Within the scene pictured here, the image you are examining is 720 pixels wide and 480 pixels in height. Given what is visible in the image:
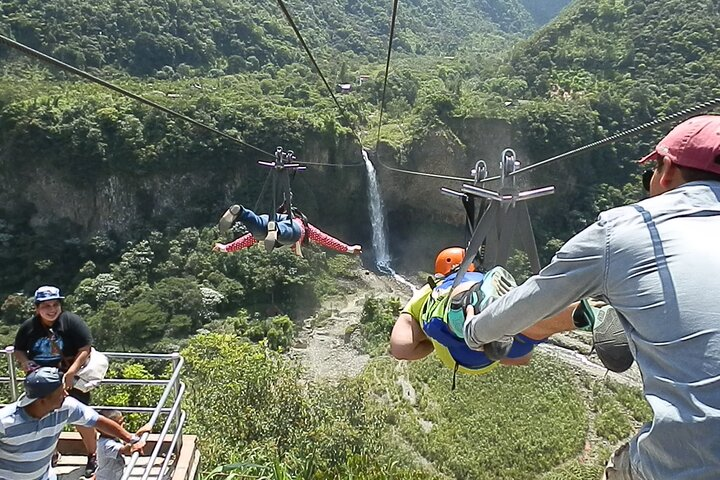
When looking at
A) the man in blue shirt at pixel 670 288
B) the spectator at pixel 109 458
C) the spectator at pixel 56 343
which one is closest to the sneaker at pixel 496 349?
the man in blue shirt at pixel 670 288

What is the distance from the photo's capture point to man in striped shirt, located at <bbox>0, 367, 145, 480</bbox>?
6.93 feet

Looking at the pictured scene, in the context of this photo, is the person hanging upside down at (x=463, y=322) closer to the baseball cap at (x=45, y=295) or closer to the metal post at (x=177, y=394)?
the metal post at (x=177, y=394)

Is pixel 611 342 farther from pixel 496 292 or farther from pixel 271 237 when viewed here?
pixel 271 237

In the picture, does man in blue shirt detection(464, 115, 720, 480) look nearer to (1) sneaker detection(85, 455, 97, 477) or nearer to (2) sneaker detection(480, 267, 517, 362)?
(2) sneaker detection(480, 267, 517, 362)

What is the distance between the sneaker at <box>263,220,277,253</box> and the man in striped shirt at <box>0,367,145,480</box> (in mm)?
2445

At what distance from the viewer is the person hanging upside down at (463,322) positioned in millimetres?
1531

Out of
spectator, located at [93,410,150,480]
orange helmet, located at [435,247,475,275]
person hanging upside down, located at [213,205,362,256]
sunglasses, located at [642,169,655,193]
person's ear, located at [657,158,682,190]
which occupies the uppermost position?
person's ear, located at [657,158,682,190]

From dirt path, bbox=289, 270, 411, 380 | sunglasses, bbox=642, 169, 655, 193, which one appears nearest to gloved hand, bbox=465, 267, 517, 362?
sunglasses, bbox=642, 169, 655, 193

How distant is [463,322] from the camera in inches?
78.9

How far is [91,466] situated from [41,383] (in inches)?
41.3

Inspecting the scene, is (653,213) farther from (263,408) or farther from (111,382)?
(263,408)

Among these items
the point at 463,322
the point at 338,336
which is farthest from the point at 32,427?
the point at 338,336

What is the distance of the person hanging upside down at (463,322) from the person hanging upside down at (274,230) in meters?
2.08

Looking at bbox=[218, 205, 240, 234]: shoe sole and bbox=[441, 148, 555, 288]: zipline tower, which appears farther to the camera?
bbox=[218, 205, 240, 234]: shoe sole
